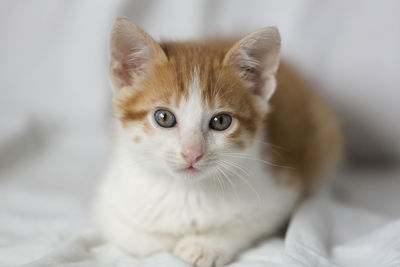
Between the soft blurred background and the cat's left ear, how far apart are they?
0.84 m

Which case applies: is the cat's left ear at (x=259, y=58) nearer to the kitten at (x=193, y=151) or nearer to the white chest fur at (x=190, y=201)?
the kitten at (x=193, y=151)

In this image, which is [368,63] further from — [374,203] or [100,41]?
[100,41]

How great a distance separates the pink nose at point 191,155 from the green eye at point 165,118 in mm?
126

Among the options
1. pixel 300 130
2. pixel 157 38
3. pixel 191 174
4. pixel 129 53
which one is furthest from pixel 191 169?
pixel 157 38

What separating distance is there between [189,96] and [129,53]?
29 cm

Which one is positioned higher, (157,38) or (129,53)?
(157,38)

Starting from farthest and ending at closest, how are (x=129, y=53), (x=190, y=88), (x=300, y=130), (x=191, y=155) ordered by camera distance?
(x=300, y=130) < (x=129, y=53) < (x=190, y=88) < (x=191, y=155)

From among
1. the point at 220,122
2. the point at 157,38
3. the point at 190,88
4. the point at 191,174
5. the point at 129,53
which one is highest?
the point at 157,38

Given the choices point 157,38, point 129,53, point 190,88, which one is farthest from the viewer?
point 157,38

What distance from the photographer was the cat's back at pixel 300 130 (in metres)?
1.92

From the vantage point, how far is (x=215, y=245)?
1583 millimetres

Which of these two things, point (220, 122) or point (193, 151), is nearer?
point (193, 151)

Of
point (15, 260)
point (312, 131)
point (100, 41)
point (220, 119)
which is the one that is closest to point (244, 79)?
point (220, 119)

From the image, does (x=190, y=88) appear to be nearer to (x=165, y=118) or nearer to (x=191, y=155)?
(x=165, y=118)
